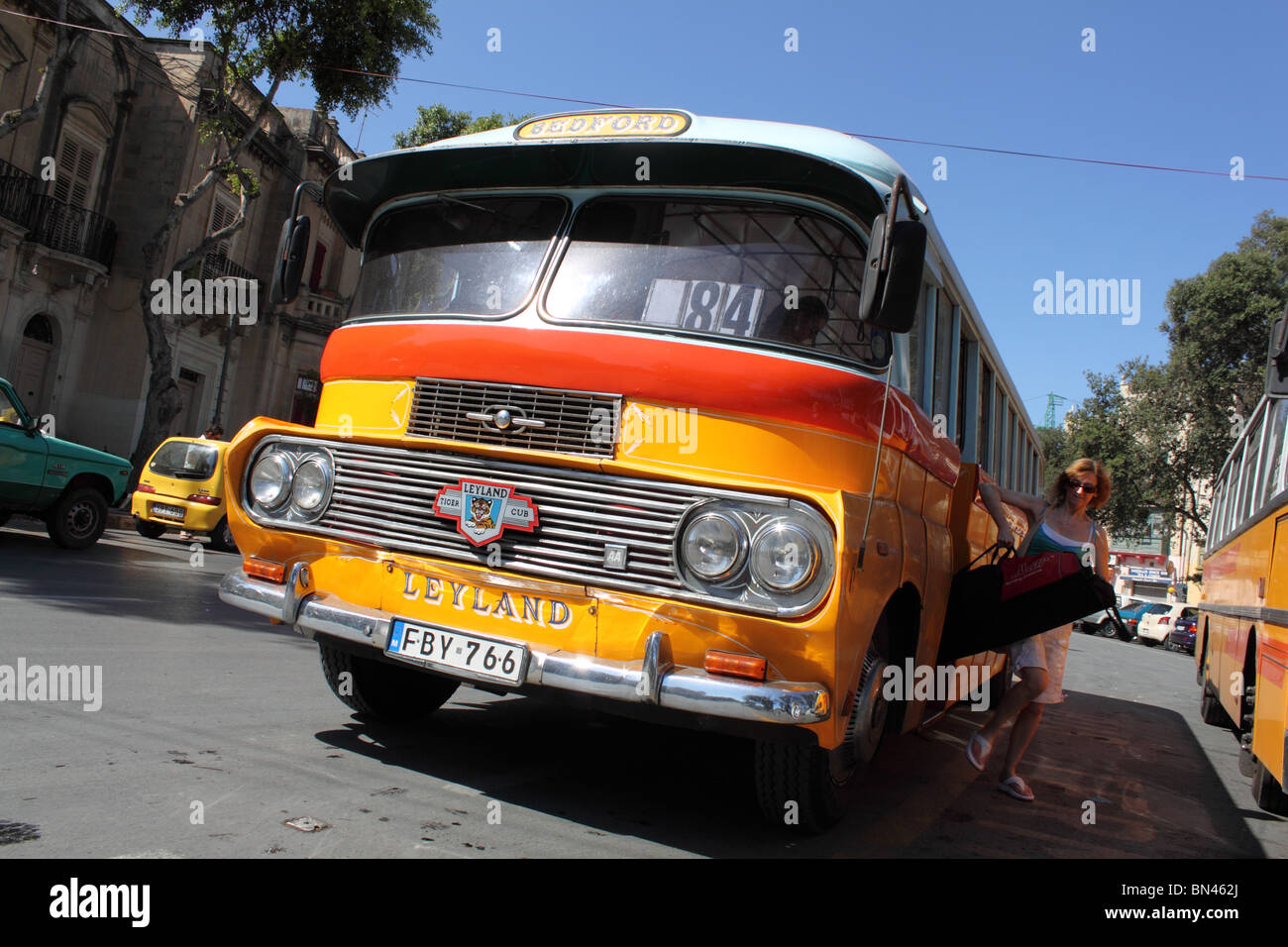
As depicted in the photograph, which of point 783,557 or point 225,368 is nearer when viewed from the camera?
point 783,557

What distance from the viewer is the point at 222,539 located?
15.8 metres

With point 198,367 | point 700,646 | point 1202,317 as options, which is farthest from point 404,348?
point 1202,317

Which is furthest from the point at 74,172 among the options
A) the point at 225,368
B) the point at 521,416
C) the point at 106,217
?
the point at 521,416

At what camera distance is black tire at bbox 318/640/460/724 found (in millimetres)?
4812

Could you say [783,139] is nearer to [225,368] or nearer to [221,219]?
[225,368]

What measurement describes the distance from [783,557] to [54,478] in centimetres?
Result: 1072

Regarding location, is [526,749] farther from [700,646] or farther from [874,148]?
[874,148]

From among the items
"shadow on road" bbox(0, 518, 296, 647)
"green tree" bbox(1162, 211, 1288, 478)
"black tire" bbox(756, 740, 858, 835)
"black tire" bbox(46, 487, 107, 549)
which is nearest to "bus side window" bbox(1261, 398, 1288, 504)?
"black tire" bbox(756, 740, 858, 835)

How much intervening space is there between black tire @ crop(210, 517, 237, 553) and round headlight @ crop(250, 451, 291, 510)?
1179 cm

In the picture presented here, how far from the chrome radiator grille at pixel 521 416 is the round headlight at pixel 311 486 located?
0.48 meters

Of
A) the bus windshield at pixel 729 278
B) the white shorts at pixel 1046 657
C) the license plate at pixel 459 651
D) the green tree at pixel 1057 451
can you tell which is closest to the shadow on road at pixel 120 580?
the license plate at pixel 459 651

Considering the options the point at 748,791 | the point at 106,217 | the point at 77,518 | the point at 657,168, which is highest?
the point at 106,217

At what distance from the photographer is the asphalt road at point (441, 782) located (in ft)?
11.1

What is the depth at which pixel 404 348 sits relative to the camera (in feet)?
13.8
